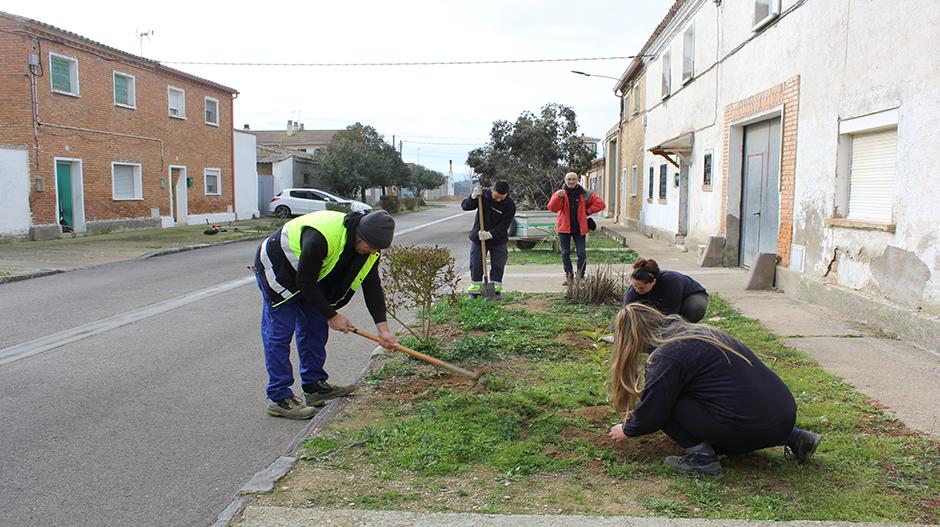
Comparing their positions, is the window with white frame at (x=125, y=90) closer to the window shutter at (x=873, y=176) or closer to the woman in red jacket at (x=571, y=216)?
the woman in red jacket at (x=571, y=216)

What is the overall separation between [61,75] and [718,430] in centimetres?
2205

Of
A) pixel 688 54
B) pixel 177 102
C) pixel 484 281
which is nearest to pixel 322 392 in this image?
pixel 484 281

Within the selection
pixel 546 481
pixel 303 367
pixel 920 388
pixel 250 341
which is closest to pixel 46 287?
pixel 250 341

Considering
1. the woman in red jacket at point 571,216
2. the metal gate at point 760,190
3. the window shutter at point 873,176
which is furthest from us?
the metal gate at point 760,190

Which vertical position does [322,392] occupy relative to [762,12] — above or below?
below

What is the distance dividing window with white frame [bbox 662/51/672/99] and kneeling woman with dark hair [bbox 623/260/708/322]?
14.7 m

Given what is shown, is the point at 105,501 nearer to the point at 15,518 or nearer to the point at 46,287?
the point at 15,518

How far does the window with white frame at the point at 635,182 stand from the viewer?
24672mm

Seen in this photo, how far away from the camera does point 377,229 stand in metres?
4.52

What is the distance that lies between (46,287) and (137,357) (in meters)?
5.77

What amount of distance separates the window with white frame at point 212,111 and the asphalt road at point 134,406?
20890mm

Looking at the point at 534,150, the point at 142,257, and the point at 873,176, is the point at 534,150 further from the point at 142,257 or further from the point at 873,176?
the point at 873,176

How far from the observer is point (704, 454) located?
363cm

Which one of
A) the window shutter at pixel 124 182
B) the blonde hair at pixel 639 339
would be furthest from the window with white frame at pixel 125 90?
the blonde hair at pixel 639 339
